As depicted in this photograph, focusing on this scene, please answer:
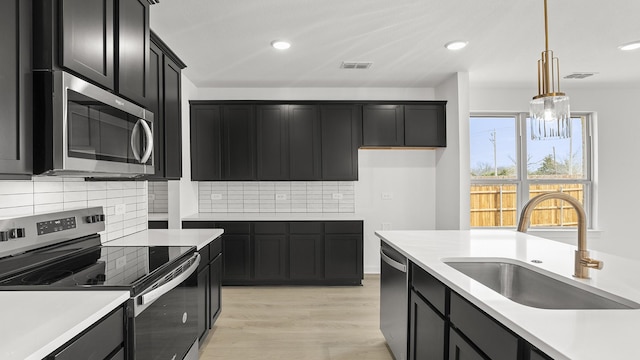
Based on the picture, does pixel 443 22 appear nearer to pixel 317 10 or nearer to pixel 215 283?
pixel 317 10

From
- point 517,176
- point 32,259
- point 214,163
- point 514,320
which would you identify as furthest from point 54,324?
point 517,176

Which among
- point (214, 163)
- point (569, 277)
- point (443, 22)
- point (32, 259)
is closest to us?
point (569, 277)

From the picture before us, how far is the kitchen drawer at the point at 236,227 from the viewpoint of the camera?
4270mm

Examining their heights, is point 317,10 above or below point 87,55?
above

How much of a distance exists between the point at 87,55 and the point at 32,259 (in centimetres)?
98

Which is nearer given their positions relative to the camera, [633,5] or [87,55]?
[87,55]

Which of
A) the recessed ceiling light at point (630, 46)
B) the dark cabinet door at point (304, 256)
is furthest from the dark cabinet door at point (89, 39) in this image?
the recessed ceiling light at point (630, 46)

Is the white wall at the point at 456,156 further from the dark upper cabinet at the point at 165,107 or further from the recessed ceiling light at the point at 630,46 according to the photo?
the dark upper cabinet at the point at 165,107

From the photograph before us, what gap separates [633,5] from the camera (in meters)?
2.59


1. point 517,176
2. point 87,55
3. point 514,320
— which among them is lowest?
point 514,320

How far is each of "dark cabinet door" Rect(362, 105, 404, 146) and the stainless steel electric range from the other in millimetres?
2921

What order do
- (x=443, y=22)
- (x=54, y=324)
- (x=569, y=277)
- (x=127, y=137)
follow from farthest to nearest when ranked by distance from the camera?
(x=443, y=22) < (x=127, y=137) < (x=569, y=277) < (x=54, y=324)

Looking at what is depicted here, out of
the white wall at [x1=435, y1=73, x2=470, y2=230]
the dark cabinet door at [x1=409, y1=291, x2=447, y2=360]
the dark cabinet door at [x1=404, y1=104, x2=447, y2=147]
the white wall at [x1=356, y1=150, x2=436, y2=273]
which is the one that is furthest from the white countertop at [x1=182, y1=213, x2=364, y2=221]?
the dark cabinet door at [x1=409, y1=291, x2=447, y2=360]

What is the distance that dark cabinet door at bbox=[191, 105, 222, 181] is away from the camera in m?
4.52
